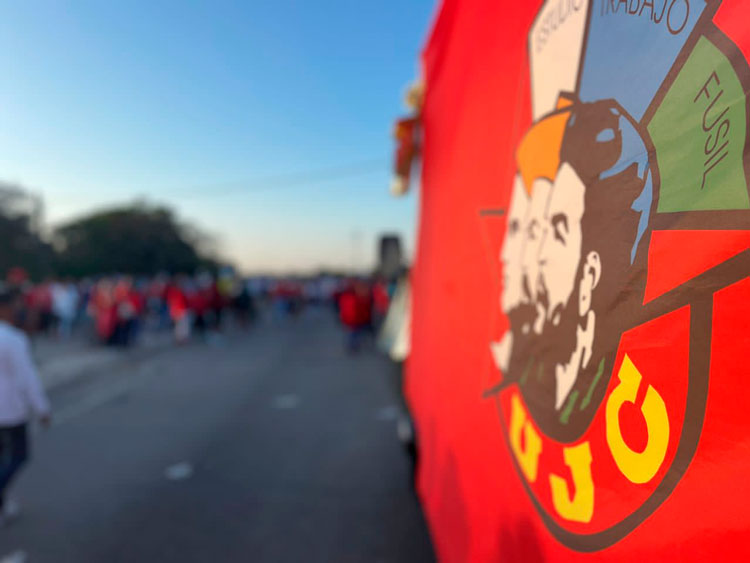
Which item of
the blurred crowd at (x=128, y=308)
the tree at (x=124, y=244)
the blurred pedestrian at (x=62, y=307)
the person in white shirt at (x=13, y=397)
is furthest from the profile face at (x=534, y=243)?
the tree at (x=124, y=244)

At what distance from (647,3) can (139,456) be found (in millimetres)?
5262

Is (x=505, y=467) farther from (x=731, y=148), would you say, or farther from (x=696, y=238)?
(x=731, y=148)

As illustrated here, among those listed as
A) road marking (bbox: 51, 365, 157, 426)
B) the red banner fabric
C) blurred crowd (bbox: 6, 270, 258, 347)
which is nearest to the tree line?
blurred crowd (bbox: 6, 270, 258, 347)

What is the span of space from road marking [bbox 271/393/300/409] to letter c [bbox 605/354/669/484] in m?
5.84

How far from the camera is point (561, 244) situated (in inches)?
48.3

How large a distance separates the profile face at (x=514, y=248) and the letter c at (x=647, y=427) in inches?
21.7

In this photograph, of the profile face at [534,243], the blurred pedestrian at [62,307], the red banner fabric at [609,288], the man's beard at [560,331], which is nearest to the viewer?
the red banner fabric at [609,288]

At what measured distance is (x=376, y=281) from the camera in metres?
13.4

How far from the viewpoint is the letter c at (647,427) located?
828mm

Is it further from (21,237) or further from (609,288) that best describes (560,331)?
(21,237)

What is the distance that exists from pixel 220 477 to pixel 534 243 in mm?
3808

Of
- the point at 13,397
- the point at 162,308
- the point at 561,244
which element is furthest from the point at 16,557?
the point at 162,308

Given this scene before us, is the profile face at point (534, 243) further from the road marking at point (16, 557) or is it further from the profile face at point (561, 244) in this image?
the road marking at point (16, 557)

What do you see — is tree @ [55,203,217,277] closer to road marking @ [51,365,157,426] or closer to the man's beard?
road marking @ [51,365,157,426]
